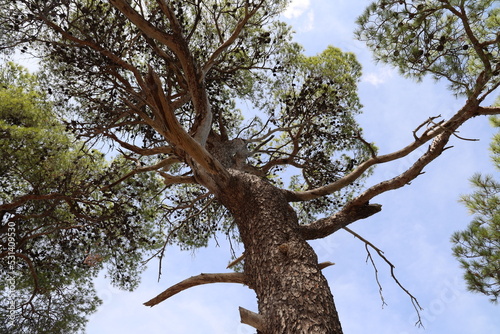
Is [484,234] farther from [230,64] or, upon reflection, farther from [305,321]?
[230,64]

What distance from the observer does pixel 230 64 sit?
21.9 ft

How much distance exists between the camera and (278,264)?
304 centimetres

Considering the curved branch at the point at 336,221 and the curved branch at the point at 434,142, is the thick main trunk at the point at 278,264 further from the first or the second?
the curved branch at the point at 434,142

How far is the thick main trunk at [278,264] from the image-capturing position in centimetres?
259

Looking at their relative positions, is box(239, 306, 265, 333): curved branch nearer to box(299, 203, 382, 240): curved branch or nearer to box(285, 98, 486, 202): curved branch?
box(299, 203, 382, 240): curved branch

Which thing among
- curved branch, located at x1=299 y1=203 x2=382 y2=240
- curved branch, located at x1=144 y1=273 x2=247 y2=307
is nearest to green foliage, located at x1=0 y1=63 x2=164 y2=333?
curved branch, located at x1=144 y1=273 x2=247 y2=307

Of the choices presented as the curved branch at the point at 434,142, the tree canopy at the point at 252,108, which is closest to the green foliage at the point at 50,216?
the tree canopy at the point at 252,108

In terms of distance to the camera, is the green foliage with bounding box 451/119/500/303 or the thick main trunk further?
the green foliage with bounding box 451/119/500/303

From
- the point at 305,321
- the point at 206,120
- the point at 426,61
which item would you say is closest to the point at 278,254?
the point at 305,321

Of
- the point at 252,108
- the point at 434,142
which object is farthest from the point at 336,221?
the point at 252,108

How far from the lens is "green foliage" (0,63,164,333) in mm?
5535

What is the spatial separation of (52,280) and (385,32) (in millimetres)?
6742

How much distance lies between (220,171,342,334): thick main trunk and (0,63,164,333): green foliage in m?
2.45

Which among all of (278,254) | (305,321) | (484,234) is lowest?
(305,321)
